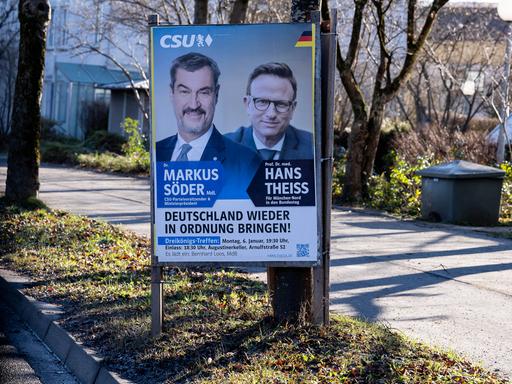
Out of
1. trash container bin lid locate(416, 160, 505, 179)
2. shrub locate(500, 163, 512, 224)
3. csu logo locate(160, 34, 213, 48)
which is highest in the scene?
csu logo locate(160, 34, 213, 48)

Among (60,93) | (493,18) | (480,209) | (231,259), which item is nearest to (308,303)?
(231,259)

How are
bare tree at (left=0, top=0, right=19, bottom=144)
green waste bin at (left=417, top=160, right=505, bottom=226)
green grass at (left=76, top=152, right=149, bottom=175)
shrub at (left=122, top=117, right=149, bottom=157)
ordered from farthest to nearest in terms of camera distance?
bare tree at (left=0, top=0, right=19, bottom=144)
shrub at (left=122, top=117, right=149, bottom=157)
green grass at (left=76, top=152, right=149, bottom=175)
green waste bin at (left=417, top=160, right=505, bottom=226)

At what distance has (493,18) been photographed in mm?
30438

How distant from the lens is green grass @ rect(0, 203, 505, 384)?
227 inches

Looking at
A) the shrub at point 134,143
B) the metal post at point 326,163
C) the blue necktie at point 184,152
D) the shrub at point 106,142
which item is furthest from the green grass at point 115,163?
the metal post at point 326,163

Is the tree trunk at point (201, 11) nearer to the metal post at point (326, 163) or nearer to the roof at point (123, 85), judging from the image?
the metal post at point (326, 163)

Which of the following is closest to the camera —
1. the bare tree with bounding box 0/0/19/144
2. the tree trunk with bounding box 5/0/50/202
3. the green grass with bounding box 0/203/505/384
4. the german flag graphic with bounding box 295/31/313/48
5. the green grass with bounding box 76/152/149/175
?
the green grass with bounding box 0/203/505/384

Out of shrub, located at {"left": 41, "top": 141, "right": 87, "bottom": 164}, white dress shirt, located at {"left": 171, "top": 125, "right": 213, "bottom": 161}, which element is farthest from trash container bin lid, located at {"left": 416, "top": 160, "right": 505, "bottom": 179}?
shrub, located at {"left": 41, "top": 141, "right": 87, "bottom": 164}

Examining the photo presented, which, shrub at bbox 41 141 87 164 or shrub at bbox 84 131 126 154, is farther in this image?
shrub at bbox 84 131 126 154

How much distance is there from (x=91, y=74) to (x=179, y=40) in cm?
3786

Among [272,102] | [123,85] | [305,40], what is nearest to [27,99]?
[272,102]

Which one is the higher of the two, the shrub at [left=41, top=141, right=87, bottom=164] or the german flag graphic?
the german flag graphic

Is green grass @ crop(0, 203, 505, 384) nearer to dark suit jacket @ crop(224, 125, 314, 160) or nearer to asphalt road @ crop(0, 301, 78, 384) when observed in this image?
asphalt road @ crop(0, 301, 78, 384)

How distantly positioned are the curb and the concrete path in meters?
2.49
